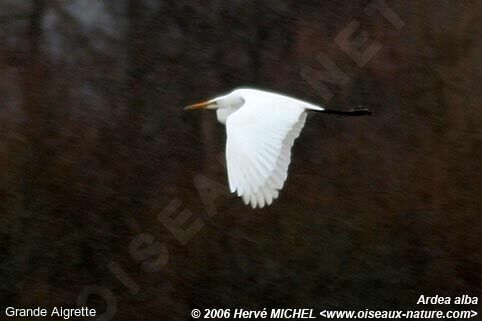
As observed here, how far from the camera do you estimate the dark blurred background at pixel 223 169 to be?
826cm

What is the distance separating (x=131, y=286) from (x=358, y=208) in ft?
4.66

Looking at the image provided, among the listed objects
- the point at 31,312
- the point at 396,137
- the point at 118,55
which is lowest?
the point at 31,312

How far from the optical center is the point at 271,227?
8.31m

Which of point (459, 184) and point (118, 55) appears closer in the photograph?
point (459, 184)

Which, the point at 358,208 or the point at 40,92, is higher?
the point at 40,92

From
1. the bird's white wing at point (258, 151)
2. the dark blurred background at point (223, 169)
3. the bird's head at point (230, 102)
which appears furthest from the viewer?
the dark blurred background at point (223, 169)

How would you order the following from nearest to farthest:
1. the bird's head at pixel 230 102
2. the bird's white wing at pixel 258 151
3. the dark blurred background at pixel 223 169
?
the bird's white wing at pixel 258 151
the bird's head at pixel 230 102
the dark blurred background at pixel 223 169

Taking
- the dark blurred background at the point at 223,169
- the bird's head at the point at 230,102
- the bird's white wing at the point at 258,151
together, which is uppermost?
the dark blurred background at the point at 223,169

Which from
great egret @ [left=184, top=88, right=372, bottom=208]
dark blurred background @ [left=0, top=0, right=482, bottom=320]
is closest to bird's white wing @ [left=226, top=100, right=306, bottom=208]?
great egret @ [left=184, top=88, right=372, bottom=208]

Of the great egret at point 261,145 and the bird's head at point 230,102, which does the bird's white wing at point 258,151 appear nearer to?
the great egret at point 261,145

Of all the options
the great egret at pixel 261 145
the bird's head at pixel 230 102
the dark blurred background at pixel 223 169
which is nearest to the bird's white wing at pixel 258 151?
the great egret at pixel 261 145

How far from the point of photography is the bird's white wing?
17.4ft

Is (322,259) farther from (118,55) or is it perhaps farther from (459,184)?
(118,55)

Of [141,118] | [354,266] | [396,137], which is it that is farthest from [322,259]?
[141,118]
